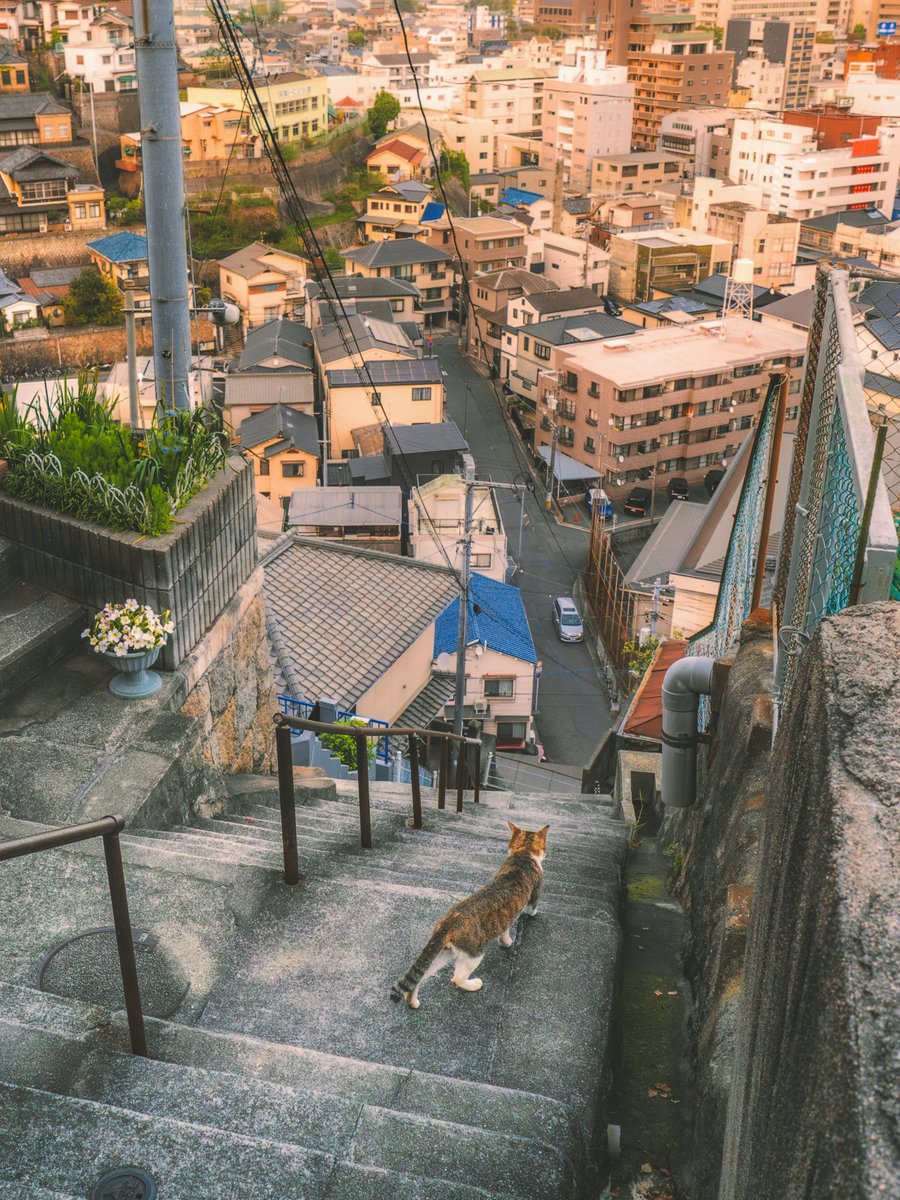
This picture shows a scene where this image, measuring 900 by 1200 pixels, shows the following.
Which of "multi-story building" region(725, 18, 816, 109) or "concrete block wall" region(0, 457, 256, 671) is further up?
"multi-story building" region(725, 18, 816, 109)

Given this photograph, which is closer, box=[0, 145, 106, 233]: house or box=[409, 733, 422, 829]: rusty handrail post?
box=[409, 733, 422, 829]: rusty handrail post

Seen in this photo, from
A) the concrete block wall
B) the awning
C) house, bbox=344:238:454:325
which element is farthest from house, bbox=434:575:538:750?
house, bbox=344:238:454:325

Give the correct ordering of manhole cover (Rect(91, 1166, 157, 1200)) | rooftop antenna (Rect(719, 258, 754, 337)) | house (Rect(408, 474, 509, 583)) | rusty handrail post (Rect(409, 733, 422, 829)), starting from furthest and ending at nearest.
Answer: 1. rooftop antenna (Rect(719, 258, 754, 337))
2. house (Rect(408, 474, 509, 583))
3. rusty handrail post (Rect(409, 733, 422, 829))
4. manhole cover (Rect(91, 1166, 157, 1200))

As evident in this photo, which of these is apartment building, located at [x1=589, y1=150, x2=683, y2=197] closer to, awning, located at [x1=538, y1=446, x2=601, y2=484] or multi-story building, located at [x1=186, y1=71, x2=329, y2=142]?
multi-story building, located at [x1=186, y1=71, x2=329, y2=142]

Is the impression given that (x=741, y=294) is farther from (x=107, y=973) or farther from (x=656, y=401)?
(x=107, y=973)

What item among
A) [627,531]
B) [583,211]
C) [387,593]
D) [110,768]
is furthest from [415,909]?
[583,211]

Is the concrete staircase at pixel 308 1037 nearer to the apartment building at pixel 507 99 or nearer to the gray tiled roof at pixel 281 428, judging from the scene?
the gray tiled roof at pixel 281 428
